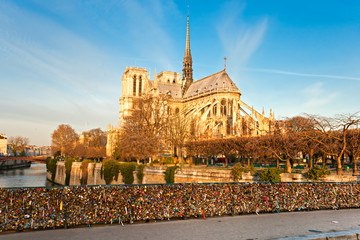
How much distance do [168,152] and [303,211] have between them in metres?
36.7

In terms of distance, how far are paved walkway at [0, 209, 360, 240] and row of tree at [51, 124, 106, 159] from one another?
2135 inches

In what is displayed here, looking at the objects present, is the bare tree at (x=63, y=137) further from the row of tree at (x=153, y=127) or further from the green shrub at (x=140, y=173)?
the green shrub at (x=140, y=173)

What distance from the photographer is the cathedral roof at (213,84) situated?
6141cm

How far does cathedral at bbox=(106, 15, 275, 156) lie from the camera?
160ft

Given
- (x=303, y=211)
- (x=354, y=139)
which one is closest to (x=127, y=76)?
(x=354, y=139)

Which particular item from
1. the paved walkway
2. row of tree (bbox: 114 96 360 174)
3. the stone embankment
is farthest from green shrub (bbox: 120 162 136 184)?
the stone embankment

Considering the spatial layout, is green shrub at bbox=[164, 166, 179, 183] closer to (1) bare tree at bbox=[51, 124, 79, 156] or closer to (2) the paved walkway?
(2) the paved walkway

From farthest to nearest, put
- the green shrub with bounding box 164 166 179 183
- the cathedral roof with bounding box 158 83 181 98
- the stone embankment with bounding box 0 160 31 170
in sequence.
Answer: the stone embankment with bounding box 0 160 31 170 < the cathedral roof with bounding box 158 83 181 98 < the green shrub with bounding box 164 166 179 183

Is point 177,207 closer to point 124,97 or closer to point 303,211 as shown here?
point 303,211

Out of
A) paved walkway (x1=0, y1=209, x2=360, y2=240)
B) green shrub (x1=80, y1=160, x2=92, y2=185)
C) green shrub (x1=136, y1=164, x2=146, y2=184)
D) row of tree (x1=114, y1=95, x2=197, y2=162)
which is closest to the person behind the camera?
paved walkway (x1=0, y1=209, x2=360, y2=240)

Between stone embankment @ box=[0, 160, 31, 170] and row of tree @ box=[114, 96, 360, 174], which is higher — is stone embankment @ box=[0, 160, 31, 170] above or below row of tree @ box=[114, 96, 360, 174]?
below

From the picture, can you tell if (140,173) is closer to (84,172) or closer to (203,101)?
(84,172)

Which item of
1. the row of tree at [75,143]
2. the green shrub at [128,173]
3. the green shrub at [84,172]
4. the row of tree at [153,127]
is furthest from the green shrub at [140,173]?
the row of tree at [75,143]

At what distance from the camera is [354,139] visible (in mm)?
23406
